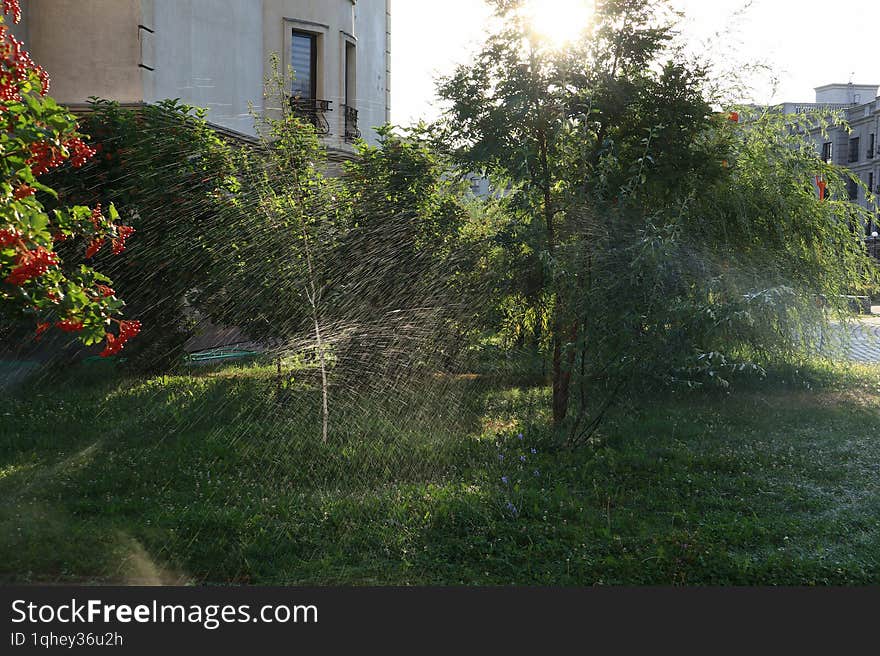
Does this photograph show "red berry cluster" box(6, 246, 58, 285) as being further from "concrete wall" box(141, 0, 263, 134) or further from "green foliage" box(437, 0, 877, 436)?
"concrete wall" box(141, 0, 263, 134)

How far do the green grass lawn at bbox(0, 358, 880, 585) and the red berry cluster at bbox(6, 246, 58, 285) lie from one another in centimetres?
141

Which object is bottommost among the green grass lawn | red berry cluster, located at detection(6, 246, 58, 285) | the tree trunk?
the green grass lawn

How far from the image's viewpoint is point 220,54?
12.6 metres

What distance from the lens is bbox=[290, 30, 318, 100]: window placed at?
14.9 metres

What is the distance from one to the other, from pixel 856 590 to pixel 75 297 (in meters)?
3.69

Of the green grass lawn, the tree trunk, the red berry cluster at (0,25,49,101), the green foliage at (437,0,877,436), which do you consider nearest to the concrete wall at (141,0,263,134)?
the green grass lawn

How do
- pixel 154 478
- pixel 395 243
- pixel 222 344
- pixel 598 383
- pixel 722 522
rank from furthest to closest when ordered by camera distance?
pixel 222 344
pixel 395 243
pixel 598 383
pixel 154 478
pixel 722 522

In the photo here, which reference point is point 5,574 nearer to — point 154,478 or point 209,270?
point 154,478

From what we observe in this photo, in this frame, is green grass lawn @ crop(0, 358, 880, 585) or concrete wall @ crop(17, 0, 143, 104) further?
concrete wall @ crop(17, 0, 143, 104)

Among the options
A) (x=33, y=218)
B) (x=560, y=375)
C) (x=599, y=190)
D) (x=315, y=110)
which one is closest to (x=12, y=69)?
(x=33, y=218)

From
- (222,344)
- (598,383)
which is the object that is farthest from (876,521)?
(222,344)

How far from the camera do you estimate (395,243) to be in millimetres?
8094

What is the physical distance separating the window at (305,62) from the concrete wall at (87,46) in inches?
178

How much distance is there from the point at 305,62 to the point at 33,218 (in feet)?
41.2
